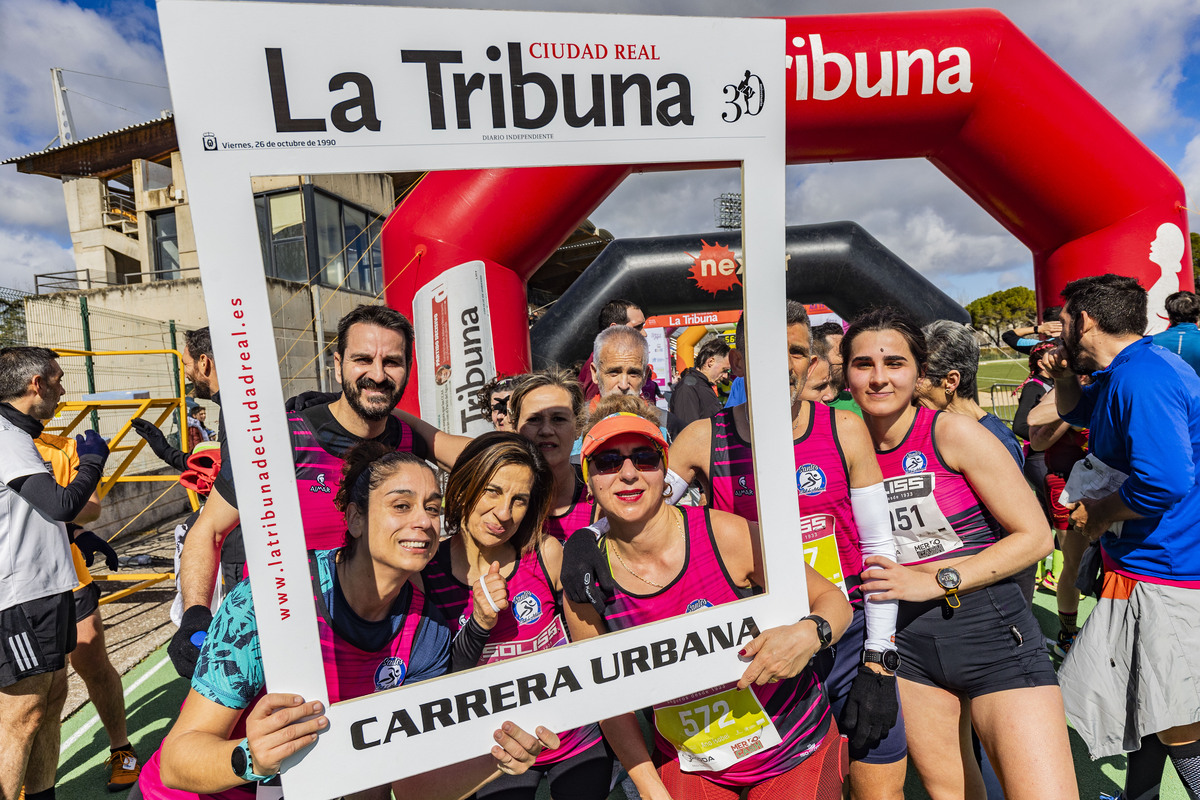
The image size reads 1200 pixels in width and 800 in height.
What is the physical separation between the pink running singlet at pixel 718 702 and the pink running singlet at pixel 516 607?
22 centimetres

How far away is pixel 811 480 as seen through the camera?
202cm

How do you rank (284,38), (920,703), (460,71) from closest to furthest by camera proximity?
(284,38) < (460,71) < (920,703)

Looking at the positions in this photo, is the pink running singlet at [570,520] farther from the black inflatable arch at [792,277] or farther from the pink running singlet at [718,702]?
the black inflatable arch at [792,277]

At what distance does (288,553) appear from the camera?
1.16m

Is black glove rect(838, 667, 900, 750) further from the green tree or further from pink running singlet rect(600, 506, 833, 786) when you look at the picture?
the green tree

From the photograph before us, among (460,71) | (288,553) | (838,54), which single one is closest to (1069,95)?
(838,54)

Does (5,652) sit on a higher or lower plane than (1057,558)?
higher

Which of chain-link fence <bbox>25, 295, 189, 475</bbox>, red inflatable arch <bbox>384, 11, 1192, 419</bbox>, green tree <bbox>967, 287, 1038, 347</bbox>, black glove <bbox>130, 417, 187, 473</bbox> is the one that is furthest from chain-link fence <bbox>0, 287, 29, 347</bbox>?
green tree <bbox>967, 287, 1038, 347</bbox>

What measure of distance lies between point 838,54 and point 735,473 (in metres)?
2.89

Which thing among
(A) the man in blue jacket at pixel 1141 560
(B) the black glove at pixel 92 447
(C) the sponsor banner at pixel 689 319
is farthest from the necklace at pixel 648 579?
(C) the sponsor banner at pixel 689 319

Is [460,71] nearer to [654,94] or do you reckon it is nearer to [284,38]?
[284,38]

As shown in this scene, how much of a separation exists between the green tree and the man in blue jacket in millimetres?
68687

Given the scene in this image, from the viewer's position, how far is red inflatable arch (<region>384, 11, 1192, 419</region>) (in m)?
3.43

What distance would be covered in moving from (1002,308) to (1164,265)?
2948 inches
